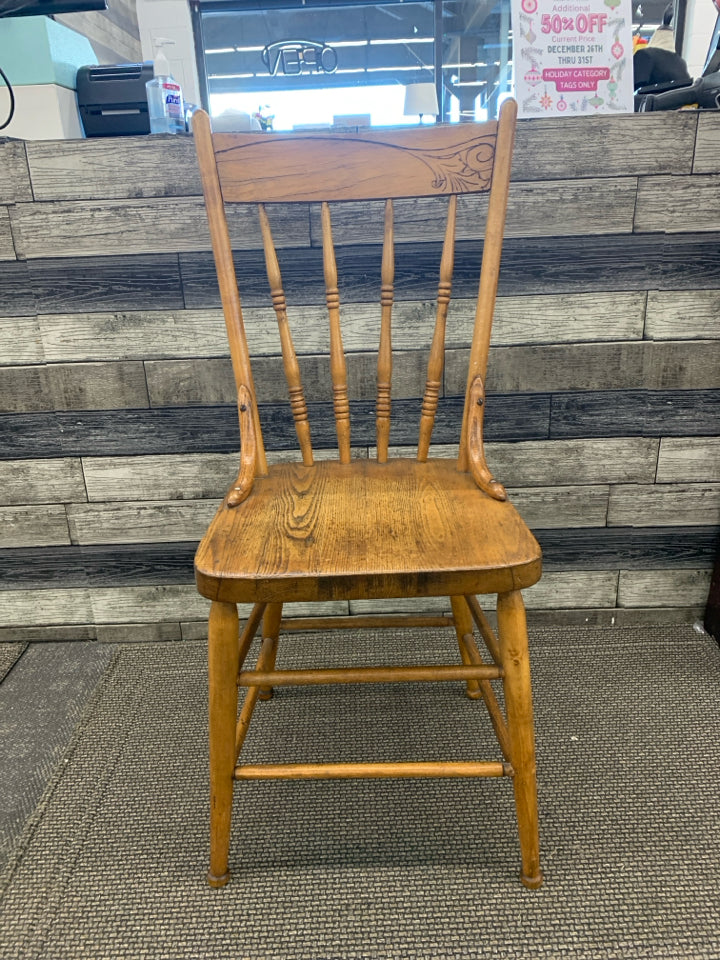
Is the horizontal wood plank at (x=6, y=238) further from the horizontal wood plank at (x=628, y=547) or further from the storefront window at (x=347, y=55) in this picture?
the storefront window at (x=347, y=55)

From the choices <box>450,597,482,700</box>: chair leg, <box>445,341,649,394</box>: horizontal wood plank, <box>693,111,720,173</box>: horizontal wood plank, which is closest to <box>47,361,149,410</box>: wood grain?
<box>445,341,649,394</box>: horizontal wood plank

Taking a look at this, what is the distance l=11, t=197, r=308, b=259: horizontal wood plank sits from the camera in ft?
3.67

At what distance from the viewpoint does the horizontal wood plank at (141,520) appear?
51.4 inches

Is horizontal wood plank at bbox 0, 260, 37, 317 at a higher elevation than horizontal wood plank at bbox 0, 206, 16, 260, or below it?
below

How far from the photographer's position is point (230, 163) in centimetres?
87

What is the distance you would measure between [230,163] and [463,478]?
563 millimetres

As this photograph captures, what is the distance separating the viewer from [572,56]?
1.09 meters

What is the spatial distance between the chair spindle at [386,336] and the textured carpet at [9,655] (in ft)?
3.14

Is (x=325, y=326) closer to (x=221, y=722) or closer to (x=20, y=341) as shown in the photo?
(x=20, y=341)

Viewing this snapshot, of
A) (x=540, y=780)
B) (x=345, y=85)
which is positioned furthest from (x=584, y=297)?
(x=345, y=85)

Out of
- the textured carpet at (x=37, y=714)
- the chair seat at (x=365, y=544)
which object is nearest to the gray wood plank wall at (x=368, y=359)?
the textured carpet at (x=37, y=714)

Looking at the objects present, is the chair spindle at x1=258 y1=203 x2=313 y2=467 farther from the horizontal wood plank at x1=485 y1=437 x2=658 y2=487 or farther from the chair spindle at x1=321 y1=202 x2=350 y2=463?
the horizontal wood plank at x1=485 y1=437 x2=658 y2=487

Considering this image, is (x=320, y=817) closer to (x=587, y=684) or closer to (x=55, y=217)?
(x=587, y=684)

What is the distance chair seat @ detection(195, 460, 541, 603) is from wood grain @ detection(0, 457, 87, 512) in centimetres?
56
